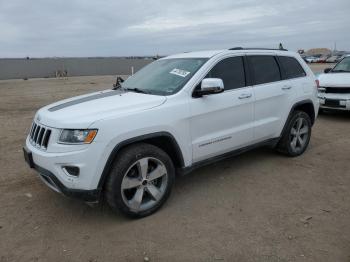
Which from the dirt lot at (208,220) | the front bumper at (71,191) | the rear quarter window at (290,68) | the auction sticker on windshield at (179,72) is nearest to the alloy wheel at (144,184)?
the dirt lot at (208,220)

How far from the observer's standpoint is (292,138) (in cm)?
579

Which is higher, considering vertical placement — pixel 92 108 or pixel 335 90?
pixel 92 108

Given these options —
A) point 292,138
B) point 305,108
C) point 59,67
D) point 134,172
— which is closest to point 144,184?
point 134,172

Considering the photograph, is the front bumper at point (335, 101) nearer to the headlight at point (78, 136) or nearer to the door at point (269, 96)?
the door at point (269, 96)

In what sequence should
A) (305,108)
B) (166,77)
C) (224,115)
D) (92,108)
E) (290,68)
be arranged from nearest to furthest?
1. (92,108)
2. (224,115)
3. (166,77)
4. (290,68)
5. (305,108)

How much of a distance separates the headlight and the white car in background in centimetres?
722

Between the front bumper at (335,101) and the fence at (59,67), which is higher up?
the fence at (59,67)

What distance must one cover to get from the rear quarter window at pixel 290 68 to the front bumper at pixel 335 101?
339 cm

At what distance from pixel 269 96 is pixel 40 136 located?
10.3ft

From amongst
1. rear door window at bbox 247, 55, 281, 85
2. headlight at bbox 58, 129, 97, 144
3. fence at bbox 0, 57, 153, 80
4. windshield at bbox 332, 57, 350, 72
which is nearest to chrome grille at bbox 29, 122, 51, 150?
headlight at bbox 58, 129, 97, 144

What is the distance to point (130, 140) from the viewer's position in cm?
360

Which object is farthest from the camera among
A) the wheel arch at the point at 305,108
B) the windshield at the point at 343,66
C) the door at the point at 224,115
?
the windshield at the point at 343,66

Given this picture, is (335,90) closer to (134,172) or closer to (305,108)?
(305,108)

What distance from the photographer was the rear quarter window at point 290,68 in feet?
18.2
